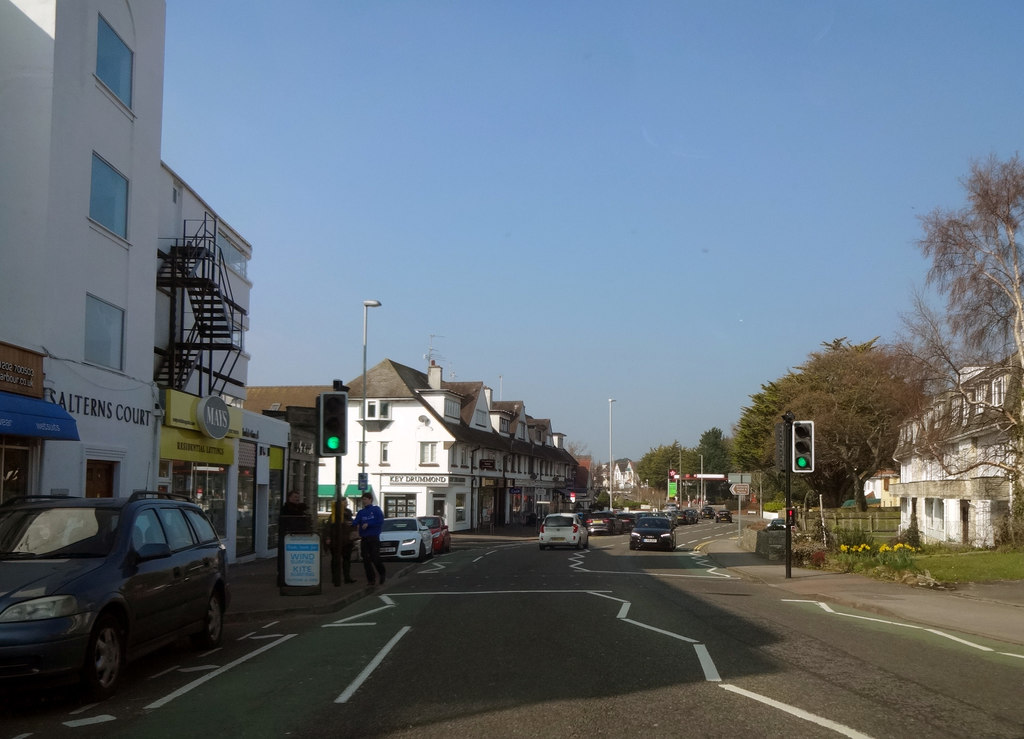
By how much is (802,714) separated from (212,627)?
6.92 m

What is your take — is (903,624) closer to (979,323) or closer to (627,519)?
(979,323)

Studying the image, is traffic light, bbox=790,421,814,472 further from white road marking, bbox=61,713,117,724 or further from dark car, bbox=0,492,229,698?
white road marking, bbox=61,713,117,724

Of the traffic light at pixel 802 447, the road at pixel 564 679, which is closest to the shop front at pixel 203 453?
the road at pixel 564 679

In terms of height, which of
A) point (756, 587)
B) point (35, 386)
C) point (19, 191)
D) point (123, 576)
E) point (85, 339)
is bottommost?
point (756, 587)

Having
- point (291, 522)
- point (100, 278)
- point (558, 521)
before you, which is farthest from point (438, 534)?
point (100, 278)

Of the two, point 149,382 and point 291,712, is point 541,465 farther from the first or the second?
point 291,712

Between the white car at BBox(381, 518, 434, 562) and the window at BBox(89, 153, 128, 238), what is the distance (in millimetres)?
13138

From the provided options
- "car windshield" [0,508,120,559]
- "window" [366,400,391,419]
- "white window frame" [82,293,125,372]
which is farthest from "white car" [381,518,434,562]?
"window" [366,400,391,419]

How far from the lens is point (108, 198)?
1894 centimetres

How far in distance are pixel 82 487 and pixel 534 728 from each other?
1303 cm

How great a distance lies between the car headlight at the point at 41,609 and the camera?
7441 millimetres

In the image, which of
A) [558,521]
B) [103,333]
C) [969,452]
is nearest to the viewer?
[103,333]

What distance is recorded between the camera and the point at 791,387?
2347 inches

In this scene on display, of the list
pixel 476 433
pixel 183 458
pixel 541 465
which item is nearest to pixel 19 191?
pixel 183 458
